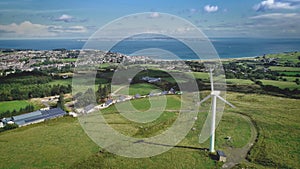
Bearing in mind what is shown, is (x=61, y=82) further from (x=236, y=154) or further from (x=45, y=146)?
(x=236, y=154)

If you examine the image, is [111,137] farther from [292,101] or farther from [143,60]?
[143,60]

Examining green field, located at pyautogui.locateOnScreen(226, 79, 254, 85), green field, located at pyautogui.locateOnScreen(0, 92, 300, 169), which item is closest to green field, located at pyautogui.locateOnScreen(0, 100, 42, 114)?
green field, located at pyautogui.locateOnScreen(0, 92, 300, 169)

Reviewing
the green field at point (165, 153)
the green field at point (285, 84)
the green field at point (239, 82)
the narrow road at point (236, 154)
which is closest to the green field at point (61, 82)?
the green field at point (165, 153)

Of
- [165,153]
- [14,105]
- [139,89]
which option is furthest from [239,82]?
[14,105]

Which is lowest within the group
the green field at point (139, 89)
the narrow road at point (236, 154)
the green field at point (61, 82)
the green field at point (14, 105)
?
the green field at point (14, 105)

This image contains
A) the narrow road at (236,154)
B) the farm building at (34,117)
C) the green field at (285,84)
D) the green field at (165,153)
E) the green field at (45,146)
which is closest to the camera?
the narrow road at (236,154)

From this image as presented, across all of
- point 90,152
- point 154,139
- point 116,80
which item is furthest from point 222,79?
point 90,152

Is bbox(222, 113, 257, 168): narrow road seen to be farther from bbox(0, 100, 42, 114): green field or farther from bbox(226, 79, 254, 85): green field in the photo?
bbox(226, 79, 254, 85): green field

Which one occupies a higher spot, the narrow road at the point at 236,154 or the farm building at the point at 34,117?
the narrow road at the point at 236,154

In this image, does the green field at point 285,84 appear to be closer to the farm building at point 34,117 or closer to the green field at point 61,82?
the farm building at point 34,117
